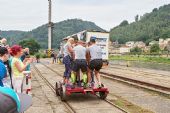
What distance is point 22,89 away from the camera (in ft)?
33.8

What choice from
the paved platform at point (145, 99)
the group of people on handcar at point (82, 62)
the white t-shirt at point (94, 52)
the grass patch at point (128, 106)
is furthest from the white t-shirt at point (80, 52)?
the paved platform at point (145, 99)

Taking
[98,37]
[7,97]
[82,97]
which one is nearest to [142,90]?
[82,97]

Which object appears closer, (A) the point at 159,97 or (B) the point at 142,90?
(A) the point at 159,97

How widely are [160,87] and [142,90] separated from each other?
833 millimetres

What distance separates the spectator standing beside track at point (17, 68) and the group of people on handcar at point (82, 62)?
4066mm

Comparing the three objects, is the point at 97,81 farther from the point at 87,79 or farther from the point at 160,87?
the point at 160,87

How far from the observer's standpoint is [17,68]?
33.0 feet

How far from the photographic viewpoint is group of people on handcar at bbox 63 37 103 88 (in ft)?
46.0

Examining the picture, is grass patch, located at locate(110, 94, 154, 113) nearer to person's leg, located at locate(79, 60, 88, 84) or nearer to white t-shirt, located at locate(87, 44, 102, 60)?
person's leg, located at locate(79, 60, 88, 84)

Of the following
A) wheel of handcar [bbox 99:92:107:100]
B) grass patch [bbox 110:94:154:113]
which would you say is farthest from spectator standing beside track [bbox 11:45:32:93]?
wheel of handcar [bbox 99:92:107:100]

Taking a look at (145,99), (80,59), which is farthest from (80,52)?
(145,99)

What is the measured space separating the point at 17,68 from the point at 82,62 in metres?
4.26

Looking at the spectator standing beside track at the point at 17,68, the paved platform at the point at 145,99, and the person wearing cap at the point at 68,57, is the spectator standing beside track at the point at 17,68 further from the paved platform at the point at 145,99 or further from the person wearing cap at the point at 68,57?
the paved platform at the point at 145,99

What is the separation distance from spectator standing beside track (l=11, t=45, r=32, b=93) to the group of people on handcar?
4.07 m
